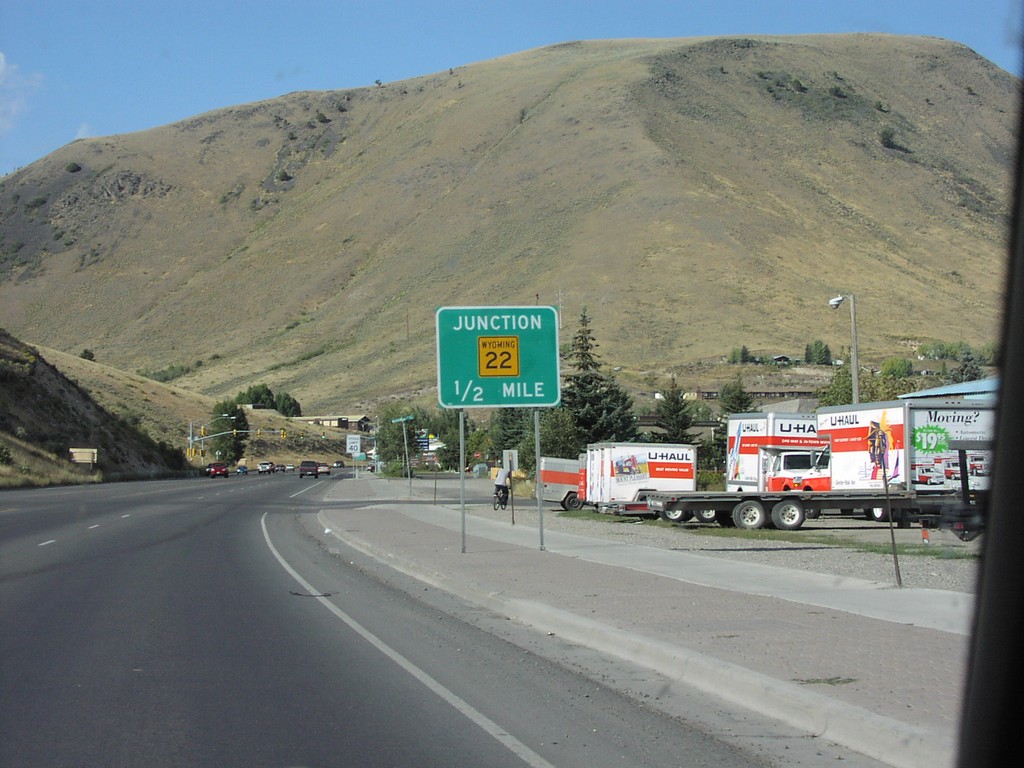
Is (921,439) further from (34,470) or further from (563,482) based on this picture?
(34,470)

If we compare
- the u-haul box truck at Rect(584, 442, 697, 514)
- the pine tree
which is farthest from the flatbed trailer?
the pine tree

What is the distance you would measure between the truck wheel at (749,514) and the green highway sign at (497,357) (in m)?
11.1

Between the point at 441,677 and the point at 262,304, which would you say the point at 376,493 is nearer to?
the point at 441,677

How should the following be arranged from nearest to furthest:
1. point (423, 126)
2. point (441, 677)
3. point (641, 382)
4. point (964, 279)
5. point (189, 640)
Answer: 1. point (441, 677)
2. point (189, 640)
3. point (641, 382)
4. point (964, 279)
5. point (423, 126)

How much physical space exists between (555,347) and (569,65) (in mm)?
183605

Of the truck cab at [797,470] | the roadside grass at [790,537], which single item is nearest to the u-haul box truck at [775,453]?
the truck cab at [797,470]

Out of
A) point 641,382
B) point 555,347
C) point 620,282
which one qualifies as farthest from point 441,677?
point 620,282

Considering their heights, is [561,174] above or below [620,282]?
above

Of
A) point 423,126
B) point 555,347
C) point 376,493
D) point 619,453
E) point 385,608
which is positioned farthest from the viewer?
point 423,126

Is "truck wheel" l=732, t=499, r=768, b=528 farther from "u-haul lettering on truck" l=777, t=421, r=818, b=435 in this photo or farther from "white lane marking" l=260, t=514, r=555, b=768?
"white lane marking" l=260, t=514, r=555, b=768

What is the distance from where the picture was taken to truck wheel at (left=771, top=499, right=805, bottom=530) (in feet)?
97.1

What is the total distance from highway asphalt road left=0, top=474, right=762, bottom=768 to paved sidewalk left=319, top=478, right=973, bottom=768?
2.40 ft

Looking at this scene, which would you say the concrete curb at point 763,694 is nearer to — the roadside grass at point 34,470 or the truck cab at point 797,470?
the truck cab at point 797,470

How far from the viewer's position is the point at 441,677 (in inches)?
379
